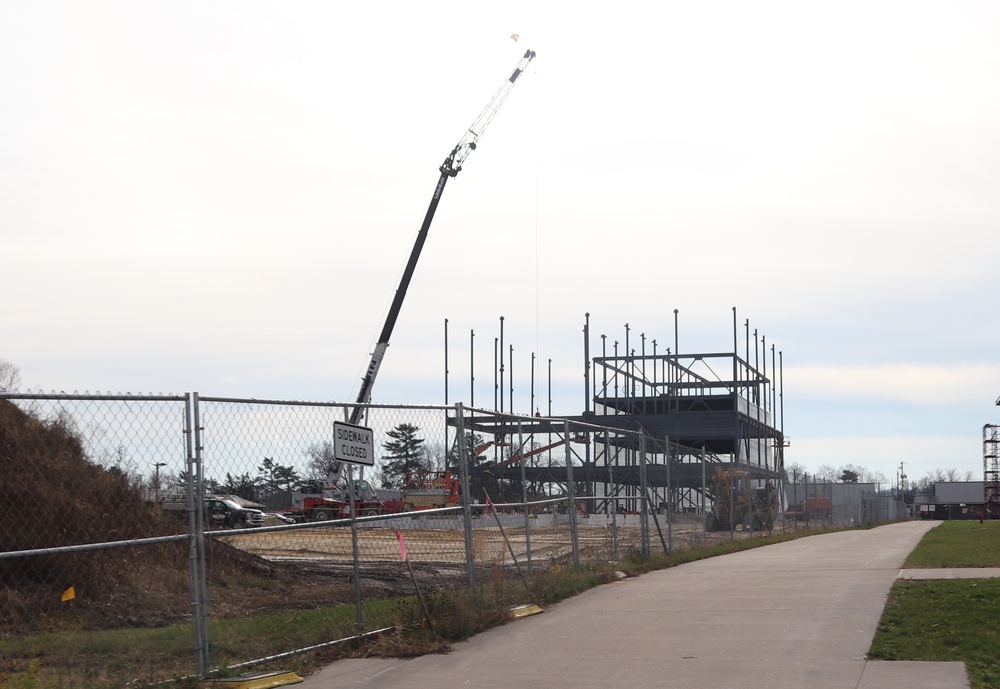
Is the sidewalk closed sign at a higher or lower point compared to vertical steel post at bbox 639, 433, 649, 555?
higher

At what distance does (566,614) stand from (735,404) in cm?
3872

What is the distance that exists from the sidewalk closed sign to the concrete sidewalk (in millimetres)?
1753

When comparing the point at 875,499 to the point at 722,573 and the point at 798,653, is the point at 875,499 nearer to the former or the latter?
the point at 722,573

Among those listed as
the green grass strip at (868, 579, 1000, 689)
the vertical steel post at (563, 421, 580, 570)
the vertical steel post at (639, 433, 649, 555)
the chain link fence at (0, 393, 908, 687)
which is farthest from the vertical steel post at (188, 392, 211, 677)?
the vertical steel post at (639, 433, 649, 555)

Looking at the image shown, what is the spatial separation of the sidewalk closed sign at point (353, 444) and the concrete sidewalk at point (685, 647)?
1.75 meters

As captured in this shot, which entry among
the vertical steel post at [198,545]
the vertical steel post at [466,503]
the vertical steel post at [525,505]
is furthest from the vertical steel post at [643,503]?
the vertical steel post at [198,545]

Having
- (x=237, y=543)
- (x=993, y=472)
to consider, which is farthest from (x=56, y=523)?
(x=993, y=472)

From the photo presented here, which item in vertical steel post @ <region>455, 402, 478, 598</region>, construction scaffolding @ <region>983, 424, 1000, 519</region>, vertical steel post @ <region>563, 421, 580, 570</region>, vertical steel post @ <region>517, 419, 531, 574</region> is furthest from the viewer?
construction scaffolding @ <region>983, 424, 1000, 519</region>

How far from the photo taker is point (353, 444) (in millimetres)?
9820

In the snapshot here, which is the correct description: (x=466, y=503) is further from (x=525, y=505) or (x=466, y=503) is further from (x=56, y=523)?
(x=56, y=523)

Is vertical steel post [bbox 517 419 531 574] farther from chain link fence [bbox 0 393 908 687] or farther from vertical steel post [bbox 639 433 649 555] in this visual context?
vertical steel post [bbox 639 433 649 555]

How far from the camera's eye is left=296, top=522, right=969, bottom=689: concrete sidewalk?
838 centimetres

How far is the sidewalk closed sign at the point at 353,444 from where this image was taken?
9562 millimetres

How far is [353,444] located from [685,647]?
3444 mm
